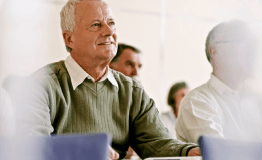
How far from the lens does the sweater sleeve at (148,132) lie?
975 millimetres

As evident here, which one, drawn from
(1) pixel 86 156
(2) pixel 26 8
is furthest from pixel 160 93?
(1) pixel 86 156

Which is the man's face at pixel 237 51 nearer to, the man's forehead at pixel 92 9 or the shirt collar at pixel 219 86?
the shirt collar at pixel 219 86

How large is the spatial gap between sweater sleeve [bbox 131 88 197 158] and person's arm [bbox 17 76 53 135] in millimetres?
298


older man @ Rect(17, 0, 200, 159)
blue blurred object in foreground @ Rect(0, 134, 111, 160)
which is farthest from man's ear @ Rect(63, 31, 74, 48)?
blue blurred object in foreground @ Rect(0, 134, 111, 160)

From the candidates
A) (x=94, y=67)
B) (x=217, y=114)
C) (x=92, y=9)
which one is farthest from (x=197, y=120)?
(x=92, y=9)

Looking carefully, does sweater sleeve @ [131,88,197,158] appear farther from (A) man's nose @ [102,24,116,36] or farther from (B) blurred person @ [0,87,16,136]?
(B) blurred person @ [0,87,16,136]

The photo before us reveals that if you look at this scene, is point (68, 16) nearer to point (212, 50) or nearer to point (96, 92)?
point (96, 92)

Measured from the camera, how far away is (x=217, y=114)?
108cm

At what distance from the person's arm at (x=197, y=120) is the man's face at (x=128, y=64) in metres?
0.40

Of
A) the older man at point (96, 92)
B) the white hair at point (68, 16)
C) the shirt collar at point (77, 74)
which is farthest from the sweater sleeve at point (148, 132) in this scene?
the white hair at point (68, 16)

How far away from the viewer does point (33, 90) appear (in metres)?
0.89

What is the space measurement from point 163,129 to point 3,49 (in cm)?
57

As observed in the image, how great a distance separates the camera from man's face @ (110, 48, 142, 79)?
4.77 ft

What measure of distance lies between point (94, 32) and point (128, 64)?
0.58 m
